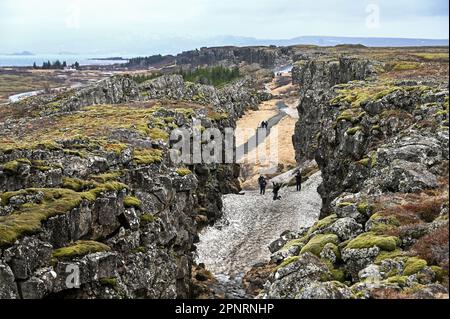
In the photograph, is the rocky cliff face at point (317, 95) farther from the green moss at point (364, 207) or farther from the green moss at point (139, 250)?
the green moss at point (139, 250)

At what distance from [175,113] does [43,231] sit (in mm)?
40116

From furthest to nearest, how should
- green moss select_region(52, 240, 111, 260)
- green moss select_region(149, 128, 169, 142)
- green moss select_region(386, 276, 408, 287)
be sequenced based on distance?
green moss select_region(149, 128, 169, 142) → green moss select_region(52, 240, 111, 260) → green moss select_region(386, 276, 408, 287)

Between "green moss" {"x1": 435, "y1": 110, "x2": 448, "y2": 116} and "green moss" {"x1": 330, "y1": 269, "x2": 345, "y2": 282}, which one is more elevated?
"green moss" {"x1": 435, "y1": 110, "x2": 448, "y2": 116}

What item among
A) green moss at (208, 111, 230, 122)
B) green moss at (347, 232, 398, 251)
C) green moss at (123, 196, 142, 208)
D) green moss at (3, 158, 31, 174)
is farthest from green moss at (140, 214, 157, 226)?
green moss at (208, 111, 230, 122)

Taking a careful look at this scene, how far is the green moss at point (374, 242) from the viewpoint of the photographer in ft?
74.1

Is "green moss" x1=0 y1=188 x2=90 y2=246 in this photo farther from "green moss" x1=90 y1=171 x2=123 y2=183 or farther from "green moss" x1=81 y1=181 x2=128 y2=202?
"green moss" x1=90 y1=171 x2=123 y2=183

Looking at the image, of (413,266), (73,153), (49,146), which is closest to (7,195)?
(73,153)

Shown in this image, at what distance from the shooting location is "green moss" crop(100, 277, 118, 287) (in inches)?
1052

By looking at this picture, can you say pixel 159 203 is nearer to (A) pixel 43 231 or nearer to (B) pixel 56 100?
(A) pixel 43 231

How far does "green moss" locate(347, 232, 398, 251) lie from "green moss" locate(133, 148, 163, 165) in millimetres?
21829

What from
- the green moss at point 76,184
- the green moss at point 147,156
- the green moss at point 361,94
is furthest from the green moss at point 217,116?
the green moss at point 76,184
